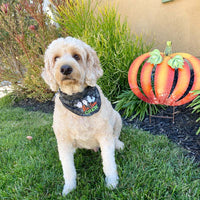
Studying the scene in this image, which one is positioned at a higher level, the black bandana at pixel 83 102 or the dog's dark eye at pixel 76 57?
the dog's dark eye at pixel 76 57

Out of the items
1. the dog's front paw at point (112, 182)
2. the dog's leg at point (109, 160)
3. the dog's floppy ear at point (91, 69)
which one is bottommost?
the dog's front paw at point (112, 182)

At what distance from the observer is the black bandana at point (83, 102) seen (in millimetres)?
1687

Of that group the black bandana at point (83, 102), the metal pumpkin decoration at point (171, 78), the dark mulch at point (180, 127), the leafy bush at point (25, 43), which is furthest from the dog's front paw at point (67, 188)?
the leafy bush at point (25, 43)

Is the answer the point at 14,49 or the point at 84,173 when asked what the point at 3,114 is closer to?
the point at 14,49

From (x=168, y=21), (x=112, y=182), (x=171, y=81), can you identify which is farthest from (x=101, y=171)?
(x=168, y=21)

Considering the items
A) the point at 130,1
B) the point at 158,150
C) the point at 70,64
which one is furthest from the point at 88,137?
the point at 130,1

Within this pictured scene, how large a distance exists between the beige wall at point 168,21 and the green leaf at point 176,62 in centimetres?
173

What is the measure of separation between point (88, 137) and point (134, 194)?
67cm

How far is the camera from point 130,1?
4590 millimetres

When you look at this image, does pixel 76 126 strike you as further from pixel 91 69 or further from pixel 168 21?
pixel 168 21

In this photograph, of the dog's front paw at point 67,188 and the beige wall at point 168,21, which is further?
the beige wall at point 168,21

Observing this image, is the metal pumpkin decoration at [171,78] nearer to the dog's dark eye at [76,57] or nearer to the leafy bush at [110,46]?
the leafy bush at [110,46]

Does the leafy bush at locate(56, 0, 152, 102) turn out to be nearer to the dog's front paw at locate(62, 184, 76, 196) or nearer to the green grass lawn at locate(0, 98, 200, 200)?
the green grass lawn at locate(0, 98, 200, 200)

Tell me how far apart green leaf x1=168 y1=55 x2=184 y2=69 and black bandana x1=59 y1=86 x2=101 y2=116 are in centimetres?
126
